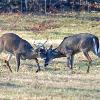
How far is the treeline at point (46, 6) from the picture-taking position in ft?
147

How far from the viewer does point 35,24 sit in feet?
124

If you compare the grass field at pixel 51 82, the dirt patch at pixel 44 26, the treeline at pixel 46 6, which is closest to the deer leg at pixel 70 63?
the grass field at pixel 51 82

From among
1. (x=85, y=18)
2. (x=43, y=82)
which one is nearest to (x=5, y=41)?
(x=43, y=82)

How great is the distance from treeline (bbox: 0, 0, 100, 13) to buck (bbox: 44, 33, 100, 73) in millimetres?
25935

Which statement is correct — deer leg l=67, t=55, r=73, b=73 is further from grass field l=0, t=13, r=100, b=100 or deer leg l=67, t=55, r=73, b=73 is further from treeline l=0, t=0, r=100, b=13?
treeline l=0, t=0, r=100, b=13

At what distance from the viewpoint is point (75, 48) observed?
709 inches

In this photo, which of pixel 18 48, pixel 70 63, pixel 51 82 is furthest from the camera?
pixel 70 63

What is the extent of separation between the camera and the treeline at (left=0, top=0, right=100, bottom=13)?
147ft

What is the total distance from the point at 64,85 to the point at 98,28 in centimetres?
2104

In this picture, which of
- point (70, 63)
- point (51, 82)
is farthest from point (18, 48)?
point (51, 82)

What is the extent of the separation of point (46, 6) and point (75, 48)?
28366 mm

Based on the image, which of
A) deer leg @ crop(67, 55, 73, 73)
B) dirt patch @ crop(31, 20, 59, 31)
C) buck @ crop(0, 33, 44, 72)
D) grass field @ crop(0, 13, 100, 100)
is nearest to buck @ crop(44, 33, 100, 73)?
deer leg @ crop(67, 55, 73, 73)

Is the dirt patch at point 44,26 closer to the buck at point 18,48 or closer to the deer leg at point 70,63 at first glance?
the deer leg at point 70,63

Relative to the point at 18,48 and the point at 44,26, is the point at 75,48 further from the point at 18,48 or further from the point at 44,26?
the point at 44,26
